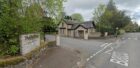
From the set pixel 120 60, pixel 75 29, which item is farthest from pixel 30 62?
pixel 75 29

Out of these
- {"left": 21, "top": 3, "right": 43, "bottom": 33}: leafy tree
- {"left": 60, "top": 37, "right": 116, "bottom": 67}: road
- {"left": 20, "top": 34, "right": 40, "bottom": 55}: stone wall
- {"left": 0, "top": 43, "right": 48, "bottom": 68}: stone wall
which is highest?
{"left": 21, "top": 3, "right": 43, "bottom": 33}: leafy tree

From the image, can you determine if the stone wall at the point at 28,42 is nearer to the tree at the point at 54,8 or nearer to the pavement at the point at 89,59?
the pavement at the point at 89,59

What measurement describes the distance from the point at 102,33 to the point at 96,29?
2.57 metres

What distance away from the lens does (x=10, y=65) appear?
7.63 meters

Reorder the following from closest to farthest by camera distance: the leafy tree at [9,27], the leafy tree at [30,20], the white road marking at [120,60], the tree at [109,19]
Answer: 1. the leafy tree at [9,27]
2. the leafy tree at [30,20]
3. the white road marking at [120,60]
4. the tree at [109,19]

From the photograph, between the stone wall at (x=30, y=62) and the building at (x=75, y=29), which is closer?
the stone wall at (x=30, y=62)

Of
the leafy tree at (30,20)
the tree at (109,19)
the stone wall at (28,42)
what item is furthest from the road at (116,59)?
the tree at (109,19)

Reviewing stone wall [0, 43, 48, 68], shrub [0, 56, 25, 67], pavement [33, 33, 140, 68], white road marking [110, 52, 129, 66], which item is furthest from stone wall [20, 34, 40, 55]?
white road marking [110, 52, 129, 66]

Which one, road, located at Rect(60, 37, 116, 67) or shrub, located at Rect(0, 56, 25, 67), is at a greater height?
shrub, located at Rect(0, 56, 25, 67)

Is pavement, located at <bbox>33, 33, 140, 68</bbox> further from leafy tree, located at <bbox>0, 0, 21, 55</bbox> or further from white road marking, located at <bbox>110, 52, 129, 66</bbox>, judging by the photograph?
leafy tree, located at <bbox>0, 0, 21, 55</bbox>

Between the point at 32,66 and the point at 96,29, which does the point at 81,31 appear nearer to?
the point at 96,29

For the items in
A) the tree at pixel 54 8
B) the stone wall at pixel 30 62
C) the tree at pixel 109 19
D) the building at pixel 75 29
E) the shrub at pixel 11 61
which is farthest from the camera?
the tree at pixel 109 19

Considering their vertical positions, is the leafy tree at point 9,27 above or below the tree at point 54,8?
below

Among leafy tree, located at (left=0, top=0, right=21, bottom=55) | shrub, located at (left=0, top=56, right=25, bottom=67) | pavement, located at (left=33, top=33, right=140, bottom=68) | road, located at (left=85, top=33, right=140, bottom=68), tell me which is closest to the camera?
shrub, located at (left=0, top=56, right=25, bottom=67)
